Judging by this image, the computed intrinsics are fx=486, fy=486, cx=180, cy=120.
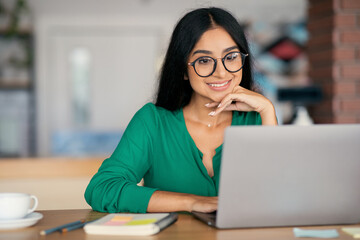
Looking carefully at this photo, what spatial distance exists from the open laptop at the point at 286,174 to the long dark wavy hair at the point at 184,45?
2.33ft

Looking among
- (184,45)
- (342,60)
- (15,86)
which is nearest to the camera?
(184,45)

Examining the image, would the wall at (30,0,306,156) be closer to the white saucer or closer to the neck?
the neck

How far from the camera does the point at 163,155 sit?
183 centimetres

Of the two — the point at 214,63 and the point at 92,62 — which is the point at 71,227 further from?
the point at 92,62

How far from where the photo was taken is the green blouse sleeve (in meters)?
1.46

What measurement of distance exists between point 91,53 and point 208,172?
16.2 ft

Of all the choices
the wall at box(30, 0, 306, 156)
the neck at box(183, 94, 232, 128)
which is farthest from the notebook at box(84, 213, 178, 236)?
the wall at box(30, 0, 306, 156)

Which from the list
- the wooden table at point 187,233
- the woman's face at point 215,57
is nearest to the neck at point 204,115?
the woman's face at point 215,57

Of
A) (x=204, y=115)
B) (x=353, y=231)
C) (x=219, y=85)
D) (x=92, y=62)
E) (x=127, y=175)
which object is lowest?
(x=353, y=231)

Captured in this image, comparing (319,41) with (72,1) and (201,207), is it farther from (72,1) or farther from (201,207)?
(72,1)

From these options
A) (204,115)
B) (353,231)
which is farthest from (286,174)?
(204,115)

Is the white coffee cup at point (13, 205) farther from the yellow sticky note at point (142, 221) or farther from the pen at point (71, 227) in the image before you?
the yellow sticky note at point (142, 221)

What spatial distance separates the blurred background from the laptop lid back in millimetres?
5029

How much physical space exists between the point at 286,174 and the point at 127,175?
0.67m
